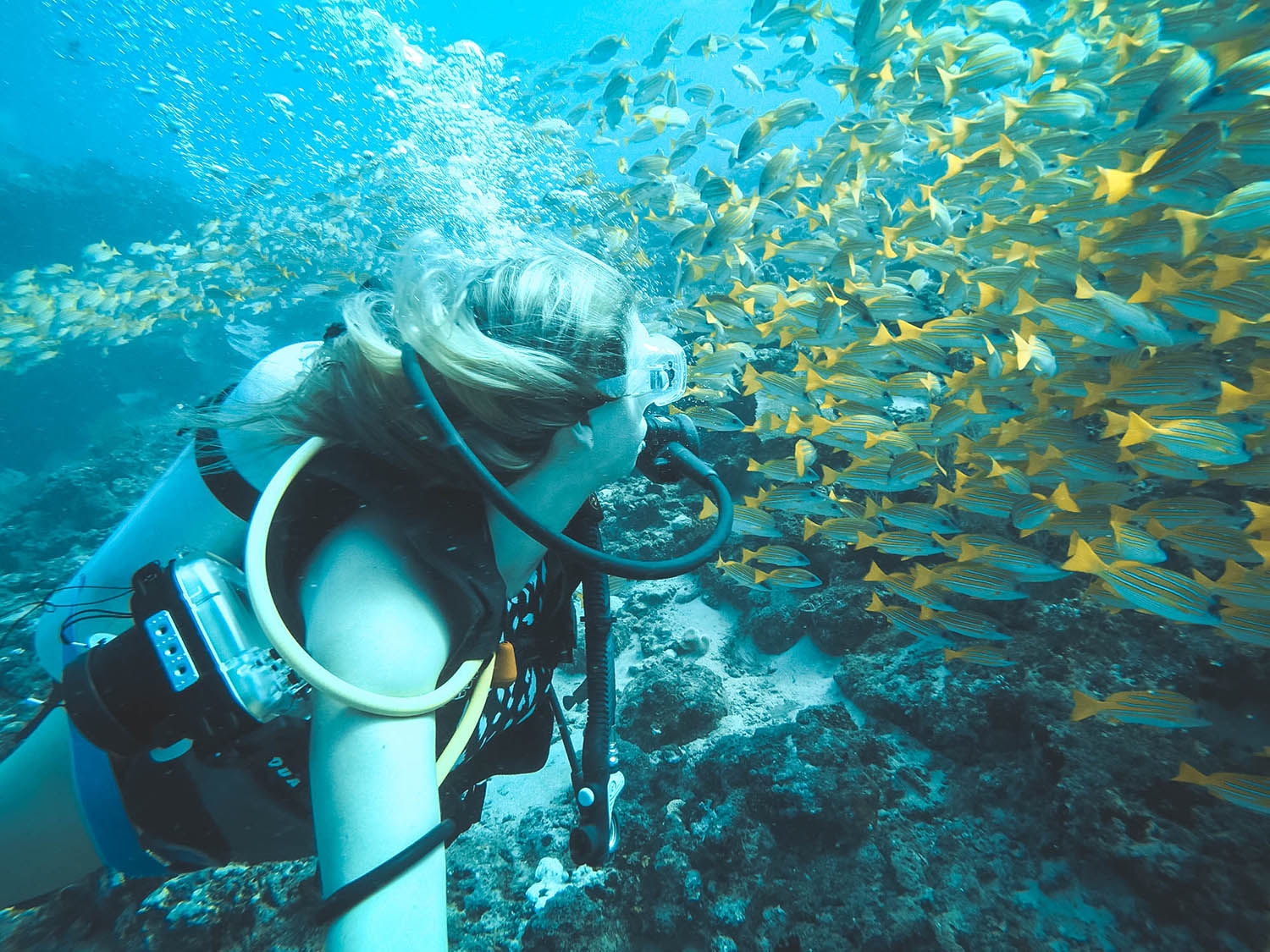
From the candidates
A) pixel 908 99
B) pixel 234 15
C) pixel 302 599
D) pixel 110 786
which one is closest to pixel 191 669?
pixel 302 599

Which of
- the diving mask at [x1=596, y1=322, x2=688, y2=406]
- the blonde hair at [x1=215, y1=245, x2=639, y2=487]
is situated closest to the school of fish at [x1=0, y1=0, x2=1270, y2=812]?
the diving mask at [x1=596, y1=322, x2=688, y2=406]

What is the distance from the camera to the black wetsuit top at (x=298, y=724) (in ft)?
3.26

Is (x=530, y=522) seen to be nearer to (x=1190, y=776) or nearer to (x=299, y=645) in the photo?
(x=299, y=645)

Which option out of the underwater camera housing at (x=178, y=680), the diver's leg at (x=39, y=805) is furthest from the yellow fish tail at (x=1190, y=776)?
the diver's leg at (x=39, y=805)

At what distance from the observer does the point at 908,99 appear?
682cm

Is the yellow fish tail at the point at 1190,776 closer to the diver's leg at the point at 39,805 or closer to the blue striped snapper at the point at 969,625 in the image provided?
the blue striped snapper at the point at 969,625

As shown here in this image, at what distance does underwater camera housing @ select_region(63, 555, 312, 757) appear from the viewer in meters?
1.03

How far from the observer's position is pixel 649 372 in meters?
1.46

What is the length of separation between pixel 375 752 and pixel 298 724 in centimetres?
47

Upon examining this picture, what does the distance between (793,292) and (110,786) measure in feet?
19.7

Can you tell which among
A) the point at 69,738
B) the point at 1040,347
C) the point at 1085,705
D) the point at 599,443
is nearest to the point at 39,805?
the point at 69,738

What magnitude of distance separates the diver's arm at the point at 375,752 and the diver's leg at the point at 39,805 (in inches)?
44.0

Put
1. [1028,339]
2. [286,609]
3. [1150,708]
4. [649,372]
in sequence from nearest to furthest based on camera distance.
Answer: [286,609] → [649,372] → [1150,708] → [1028,339]

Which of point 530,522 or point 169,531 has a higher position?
point 530,522
